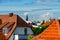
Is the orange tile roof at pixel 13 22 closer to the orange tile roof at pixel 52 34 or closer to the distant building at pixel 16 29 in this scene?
the distant building at pixel 16 29

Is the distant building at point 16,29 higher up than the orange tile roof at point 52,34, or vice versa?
the orange tile roof at point 52,34

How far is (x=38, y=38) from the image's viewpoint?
22.7m

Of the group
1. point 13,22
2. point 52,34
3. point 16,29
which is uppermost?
point 52,34

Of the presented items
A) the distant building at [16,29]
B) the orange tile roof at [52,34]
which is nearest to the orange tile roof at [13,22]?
the distant building at [16,29]

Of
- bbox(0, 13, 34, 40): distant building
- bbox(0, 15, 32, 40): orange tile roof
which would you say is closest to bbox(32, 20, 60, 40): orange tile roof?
bbox(0, 13, 34, 40): distant building

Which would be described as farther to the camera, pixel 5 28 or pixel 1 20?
pixel 1 20

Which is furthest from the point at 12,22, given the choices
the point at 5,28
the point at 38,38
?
the point at 38,38

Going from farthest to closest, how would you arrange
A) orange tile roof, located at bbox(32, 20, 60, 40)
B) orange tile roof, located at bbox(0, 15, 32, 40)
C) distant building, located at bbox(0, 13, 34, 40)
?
orange tile roof, located at bbox(0, 15, 32, 40) → distant building, located at bbox(0, 13, 34, 40) → orange tile roof, located at bbox(32, 20, 60, 40)

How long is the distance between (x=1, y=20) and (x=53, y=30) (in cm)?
5088

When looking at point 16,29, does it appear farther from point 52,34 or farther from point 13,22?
point 52,34

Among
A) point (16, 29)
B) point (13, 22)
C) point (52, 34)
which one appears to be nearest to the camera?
point (52, 34)

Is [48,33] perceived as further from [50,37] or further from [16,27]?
[16,27]

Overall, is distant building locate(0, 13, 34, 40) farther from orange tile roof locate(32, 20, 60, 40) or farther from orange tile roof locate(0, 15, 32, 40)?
A: orange tile roof locate(32, 20, 60, 40)

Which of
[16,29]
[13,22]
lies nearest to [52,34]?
[16,29]
